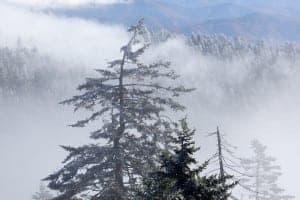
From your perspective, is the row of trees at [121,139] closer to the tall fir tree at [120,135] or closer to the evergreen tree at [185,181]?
the tall fir tree at [120,135]

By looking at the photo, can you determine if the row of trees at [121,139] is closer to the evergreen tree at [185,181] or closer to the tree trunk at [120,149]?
the tree trunk at [120,149]

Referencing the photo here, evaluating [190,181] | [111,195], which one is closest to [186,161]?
[190,181]

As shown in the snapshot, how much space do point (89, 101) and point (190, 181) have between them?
7587mm

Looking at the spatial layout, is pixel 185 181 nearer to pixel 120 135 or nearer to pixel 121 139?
pixel 120 135

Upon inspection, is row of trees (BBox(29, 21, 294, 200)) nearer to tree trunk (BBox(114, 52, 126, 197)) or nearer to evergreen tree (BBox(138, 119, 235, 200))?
tree trunk (BBox(114, 52, 126, 197))

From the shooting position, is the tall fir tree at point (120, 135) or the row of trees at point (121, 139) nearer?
the row of trees at point (121, 139)

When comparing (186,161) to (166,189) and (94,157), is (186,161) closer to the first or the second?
(166,189)

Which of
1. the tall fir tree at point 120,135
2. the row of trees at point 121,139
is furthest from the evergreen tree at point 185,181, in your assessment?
the tall fir tree at point 120,135

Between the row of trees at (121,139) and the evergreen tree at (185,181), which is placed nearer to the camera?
the evergreen tree at (185,181)

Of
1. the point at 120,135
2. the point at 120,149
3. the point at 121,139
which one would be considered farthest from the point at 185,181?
the point at 121,139

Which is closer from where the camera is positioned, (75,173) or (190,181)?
(190,181)

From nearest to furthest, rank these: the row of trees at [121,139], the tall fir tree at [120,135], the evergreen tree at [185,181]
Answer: the evergreen tree at [185,181] → the row of trees at [121,139] → the tall fir tree at [120,135]

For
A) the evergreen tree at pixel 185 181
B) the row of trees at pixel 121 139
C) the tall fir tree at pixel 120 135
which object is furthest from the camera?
the tall fir tree at pixel 120 135

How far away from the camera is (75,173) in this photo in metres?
19.8
